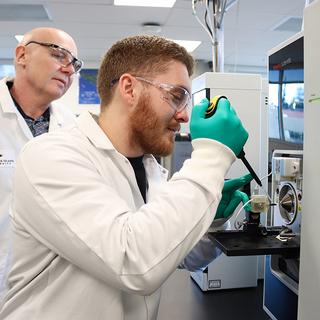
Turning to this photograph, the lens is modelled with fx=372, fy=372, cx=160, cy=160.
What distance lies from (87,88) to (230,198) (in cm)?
605

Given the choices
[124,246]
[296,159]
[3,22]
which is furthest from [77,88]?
[124,246]

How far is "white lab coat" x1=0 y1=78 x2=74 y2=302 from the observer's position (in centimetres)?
154

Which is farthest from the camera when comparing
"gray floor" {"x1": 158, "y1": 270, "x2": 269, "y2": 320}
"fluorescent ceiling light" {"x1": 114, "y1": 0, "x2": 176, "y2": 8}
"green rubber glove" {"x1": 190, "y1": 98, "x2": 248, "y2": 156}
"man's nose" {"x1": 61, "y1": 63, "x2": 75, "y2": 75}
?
"fluorescent ceiling light" {"x1": 114, "y1": 0, "x2": 176, "y2": 8}

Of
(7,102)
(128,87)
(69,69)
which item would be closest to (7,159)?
(7,102)

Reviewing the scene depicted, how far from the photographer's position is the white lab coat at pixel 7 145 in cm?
154

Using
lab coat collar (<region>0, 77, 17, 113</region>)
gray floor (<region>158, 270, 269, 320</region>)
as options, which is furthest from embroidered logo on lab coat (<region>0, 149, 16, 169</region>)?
gray floor (<region>158, 270, 269, 320</region>)

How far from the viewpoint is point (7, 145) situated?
171cm

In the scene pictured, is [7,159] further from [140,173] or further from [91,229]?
[91,229]

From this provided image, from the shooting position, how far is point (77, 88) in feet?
22.8

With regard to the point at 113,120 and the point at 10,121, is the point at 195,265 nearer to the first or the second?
the point at 113,120

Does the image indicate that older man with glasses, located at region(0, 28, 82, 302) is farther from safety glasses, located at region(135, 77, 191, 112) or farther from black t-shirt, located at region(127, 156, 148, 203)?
safety glasses, located at region(135, 77, 191, 112)

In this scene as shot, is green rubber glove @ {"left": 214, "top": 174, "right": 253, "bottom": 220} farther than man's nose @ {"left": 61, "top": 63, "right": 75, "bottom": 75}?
No

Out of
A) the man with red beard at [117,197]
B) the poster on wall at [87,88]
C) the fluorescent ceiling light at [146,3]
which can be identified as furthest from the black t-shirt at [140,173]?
the poster on wall at [87,88]

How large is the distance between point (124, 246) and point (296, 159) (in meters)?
0.80
